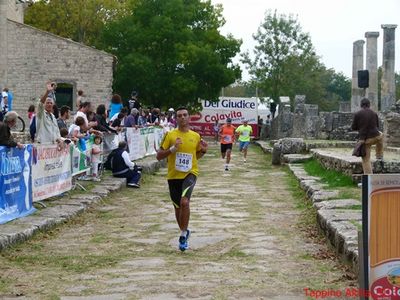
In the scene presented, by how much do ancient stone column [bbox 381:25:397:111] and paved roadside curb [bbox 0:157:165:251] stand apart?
80.5 feet

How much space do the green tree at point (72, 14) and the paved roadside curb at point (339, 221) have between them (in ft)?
128

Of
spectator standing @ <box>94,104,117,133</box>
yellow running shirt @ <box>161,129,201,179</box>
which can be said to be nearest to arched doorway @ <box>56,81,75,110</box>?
spectator standing @ <box>94,104,117,133</box>

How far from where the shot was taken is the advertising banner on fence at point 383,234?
18.3 feet

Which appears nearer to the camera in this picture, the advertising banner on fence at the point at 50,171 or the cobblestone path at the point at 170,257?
the cobblestone path at the point at 170,257

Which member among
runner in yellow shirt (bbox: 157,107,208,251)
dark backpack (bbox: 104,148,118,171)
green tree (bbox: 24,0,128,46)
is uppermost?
green tree (bbox: 24,0,128,46)

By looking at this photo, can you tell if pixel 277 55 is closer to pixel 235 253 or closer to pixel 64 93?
pixel 64 93

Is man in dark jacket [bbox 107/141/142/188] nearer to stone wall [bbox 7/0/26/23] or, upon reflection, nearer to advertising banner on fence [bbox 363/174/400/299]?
advertising banner on fence [bbox 363/174/400/299]

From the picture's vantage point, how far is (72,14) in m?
51.2

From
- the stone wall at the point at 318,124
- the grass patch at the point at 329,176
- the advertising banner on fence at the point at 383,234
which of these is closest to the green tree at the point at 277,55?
the stone wall at the point at 318,124

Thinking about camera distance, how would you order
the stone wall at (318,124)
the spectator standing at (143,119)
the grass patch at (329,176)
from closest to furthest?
the grass patch at (329,176)
the spectator standing at (143,119)
the stone wall at (318,124)

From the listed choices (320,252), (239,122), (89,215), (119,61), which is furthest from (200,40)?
(320,252)

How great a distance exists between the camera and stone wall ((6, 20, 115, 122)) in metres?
34.8

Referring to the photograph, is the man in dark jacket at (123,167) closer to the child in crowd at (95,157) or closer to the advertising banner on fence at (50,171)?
the child in crowd at (95,157)

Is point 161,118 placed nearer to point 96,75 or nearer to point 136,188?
point 96,75
